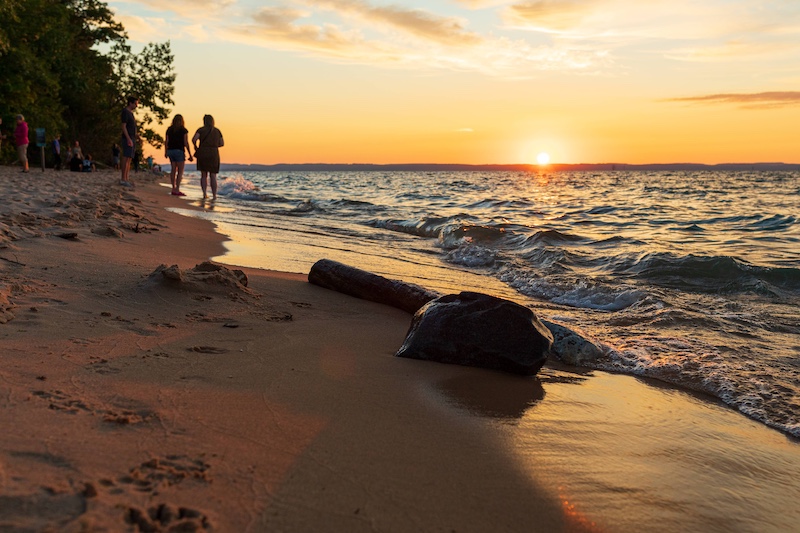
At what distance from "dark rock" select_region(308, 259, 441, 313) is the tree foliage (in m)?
20.6

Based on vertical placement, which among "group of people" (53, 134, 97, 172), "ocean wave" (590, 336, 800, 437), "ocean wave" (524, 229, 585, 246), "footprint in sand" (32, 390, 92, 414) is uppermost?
"group of people" (53, 134, 97, 172)

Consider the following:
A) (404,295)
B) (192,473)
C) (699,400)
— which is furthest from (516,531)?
(404,295)

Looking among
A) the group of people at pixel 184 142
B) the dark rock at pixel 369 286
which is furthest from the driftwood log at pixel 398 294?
the group of people at pixel 184 142

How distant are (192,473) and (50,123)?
29318mm

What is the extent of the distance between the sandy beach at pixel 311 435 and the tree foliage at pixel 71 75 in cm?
2191

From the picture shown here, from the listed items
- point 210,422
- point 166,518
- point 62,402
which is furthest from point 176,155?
point 166,518

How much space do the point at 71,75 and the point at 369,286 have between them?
102ft

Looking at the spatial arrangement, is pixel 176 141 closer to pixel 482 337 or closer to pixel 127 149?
pixel 127 149

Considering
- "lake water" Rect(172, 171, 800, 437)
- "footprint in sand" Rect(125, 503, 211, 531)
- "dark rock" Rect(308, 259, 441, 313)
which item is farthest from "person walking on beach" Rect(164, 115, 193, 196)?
"footprint in sand" Rect(125, 503, 211, 531)

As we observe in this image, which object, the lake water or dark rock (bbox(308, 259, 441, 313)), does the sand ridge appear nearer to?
dark rock (bbox(308, 259, 441, 313))

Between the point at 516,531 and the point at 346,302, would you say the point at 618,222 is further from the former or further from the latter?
the point at 516,531

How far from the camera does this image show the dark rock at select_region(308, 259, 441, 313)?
16.0ft

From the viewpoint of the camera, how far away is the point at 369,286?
514cm

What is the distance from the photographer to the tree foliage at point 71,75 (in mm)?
23234
